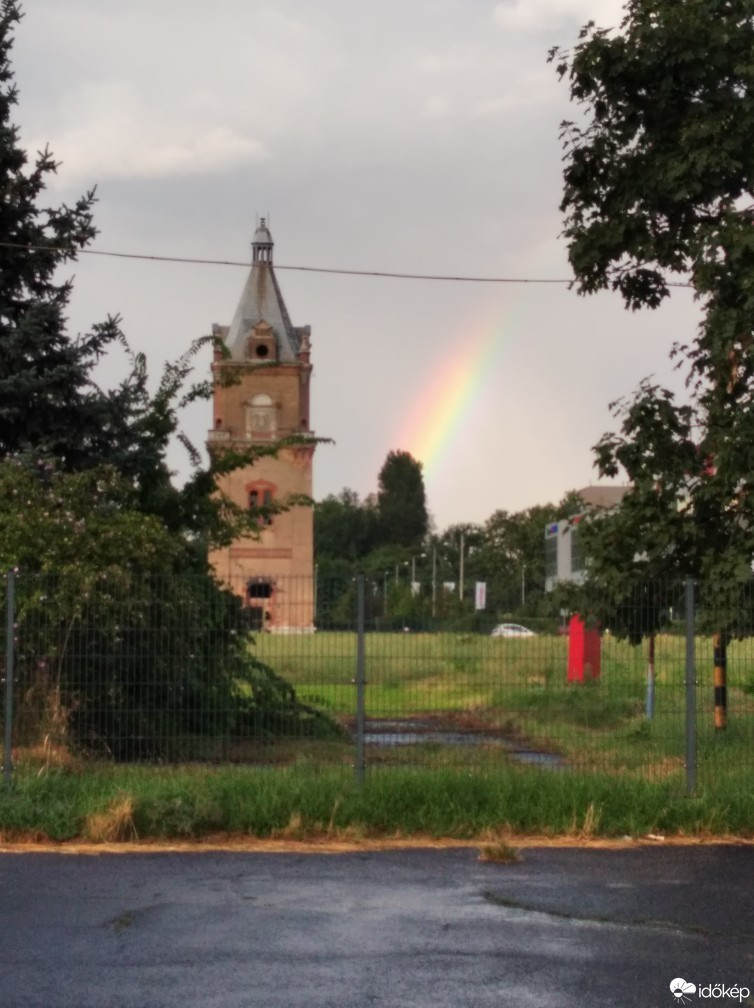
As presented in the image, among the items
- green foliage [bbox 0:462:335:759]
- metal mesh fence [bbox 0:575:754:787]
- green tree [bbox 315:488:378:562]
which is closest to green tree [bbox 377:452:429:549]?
green tree [bbox 315:488:378:562]

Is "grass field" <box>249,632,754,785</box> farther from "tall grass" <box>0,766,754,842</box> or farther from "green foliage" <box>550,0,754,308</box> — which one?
"green foliage" <box>550,0,754,308</box>

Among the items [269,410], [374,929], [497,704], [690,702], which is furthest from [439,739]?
[269,410]

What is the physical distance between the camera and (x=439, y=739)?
1317 centimetres

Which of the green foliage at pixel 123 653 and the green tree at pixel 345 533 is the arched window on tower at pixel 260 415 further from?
the green foliage at pixel 123 653

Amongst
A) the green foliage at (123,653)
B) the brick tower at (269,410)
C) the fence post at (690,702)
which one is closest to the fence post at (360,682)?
the green foliage at (123,653)

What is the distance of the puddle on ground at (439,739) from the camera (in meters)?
12.8

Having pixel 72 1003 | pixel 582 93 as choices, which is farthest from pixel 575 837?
pixel 582 93

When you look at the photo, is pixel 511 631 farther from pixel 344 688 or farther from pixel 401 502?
pixel 401 502

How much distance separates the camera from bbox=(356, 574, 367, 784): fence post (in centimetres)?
1262

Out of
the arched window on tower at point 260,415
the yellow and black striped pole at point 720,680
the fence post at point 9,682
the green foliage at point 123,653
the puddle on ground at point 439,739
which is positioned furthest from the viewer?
the arched window on tower at point 260,415

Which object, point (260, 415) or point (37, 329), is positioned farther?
point (260, 415)

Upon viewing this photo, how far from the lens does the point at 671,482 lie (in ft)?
55.7

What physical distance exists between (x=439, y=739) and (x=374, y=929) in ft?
15.6

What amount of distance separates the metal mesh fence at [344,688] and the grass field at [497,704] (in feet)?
0.06
